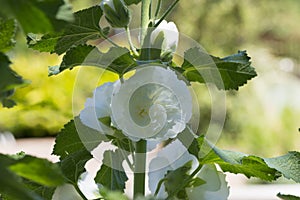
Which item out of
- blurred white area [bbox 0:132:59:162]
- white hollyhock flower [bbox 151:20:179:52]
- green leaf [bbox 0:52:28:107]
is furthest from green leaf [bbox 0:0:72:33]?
blurred white area [bbox 0:132:59:162]

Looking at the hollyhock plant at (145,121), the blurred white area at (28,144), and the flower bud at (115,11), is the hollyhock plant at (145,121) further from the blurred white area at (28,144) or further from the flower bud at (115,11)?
the blurred white area at (28,144)

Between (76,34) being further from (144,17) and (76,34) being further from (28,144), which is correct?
(28,144)

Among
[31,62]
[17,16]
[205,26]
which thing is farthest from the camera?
[205,26]

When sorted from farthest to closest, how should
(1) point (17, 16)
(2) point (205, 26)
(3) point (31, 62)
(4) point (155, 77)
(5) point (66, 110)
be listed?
(2) point (205, 26) < (3) point (31, 62) < (5) point (66, 110) < (4) point (155, 77) < (1) point (17, 16)

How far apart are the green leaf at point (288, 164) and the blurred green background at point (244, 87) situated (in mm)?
2492

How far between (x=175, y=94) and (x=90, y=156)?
0.06 m

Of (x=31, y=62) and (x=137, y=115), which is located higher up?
(x=31, y=62)

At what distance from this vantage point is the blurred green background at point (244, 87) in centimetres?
299

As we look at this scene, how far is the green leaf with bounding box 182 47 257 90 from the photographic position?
387 millimetres

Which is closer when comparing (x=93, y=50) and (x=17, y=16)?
(x=17, y=16)

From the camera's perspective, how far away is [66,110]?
2.96 meters

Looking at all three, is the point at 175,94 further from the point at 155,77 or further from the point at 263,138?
the point at 263,138

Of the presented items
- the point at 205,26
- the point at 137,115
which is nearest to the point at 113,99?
the point at 137,115

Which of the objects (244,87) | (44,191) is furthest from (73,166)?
(244,87)
